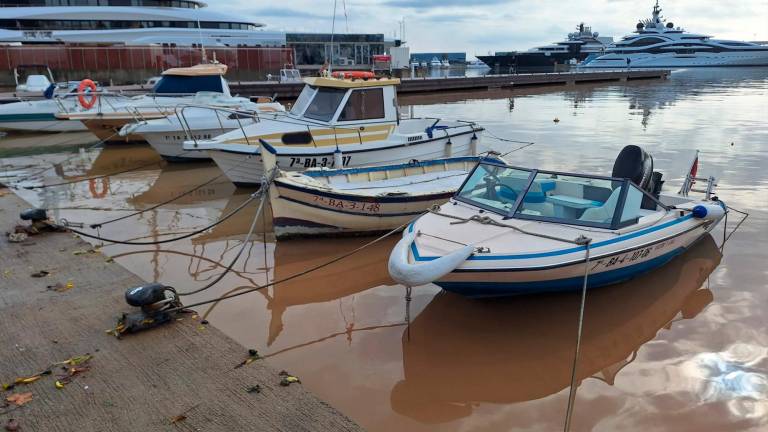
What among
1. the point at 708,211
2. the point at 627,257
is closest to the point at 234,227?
the point at 627,257

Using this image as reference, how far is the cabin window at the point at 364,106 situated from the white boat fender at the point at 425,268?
731 cm

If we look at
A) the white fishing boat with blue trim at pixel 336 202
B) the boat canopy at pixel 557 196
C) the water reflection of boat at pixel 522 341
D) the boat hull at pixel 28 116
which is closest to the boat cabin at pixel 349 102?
the white fishing boat with blue trim at pixel 336 202

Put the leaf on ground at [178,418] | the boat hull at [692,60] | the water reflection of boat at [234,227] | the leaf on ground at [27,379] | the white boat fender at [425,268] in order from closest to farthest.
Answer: the leaf on ground at [178,418]
the leaf on ground at [27,379]
the white boat fender at [425,268]
the water reflection of boat at [234,227]
the boat hull at [692,60]

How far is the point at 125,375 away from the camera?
4922 mm

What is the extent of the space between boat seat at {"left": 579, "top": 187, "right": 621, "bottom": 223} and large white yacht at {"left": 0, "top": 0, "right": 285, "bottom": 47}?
47.5 metres

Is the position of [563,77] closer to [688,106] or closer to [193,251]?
[688,106]

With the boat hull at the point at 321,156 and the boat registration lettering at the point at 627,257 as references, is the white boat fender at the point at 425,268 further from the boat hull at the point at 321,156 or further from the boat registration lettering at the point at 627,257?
the boat hull at the point at 321,156

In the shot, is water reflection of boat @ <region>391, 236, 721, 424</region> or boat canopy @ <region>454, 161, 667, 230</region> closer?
water reflection of boat @ <region>391, 236, 721, 424</region>

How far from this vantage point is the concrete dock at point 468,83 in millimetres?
33656

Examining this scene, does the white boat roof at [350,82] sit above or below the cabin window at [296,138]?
above

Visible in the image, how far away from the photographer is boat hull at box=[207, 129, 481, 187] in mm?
12078

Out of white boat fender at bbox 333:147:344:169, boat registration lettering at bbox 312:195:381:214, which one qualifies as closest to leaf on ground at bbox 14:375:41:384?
boat registration lettering at bbox 312:195:381:214

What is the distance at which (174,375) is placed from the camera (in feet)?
16.3

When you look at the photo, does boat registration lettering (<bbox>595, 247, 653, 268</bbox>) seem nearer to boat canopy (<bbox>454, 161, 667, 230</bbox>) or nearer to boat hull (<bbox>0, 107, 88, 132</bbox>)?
boat canopy (<bbox>454, 161, 667, 230</bbox>)
